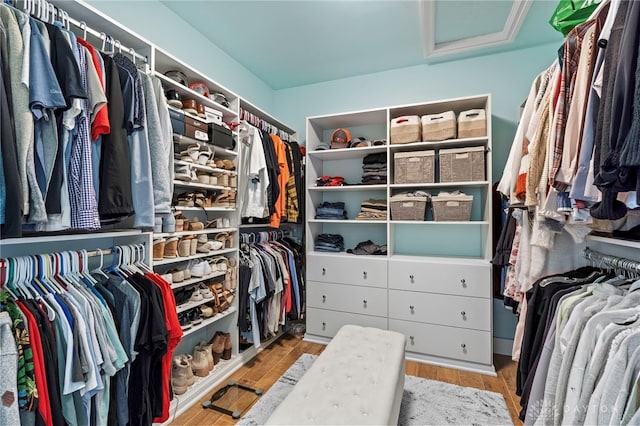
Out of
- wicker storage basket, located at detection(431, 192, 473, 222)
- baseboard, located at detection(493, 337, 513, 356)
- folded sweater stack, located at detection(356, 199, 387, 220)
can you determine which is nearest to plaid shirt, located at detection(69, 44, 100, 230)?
folded sweater stack, located at detection(356, 199, 387, 220)

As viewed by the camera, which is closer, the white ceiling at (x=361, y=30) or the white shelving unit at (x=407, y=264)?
the white ceiling at (x=361, y=30)

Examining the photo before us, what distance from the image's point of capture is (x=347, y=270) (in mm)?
2691

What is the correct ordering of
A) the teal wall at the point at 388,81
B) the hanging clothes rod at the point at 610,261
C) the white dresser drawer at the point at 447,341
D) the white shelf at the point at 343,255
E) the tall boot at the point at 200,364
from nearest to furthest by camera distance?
the hanging clothes rod at the point at 610,261 → the tall boot at the point at 200,364 → the teal wall at the point at 388,81 → the white dresser drawer at the point at 447,341 → the white shelf at the point at 343,255

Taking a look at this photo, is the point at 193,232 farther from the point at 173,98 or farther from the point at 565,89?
the point at 565,89

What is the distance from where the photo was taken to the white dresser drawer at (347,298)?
8.49 ft

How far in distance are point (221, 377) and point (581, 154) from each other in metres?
2.40

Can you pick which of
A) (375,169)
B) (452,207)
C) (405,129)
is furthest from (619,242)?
(375,169)

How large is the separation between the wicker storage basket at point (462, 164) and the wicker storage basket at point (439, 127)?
13 cm

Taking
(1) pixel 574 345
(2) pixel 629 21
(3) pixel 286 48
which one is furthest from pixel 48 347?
(3) pixel 286 48

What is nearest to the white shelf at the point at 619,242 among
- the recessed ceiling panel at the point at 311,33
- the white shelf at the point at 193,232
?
the recessed ceiling panel at the point at 311,33

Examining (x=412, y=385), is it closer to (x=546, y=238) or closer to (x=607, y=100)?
(x=546, y=238)

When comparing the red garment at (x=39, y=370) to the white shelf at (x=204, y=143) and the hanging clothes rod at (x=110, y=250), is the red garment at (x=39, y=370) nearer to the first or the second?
the hanging clothes rod at (x=110, y=250)

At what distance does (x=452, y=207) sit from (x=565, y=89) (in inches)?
56.8

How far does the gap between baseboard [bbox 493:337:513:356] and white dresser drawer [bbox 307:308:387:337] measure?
3.36 ft
